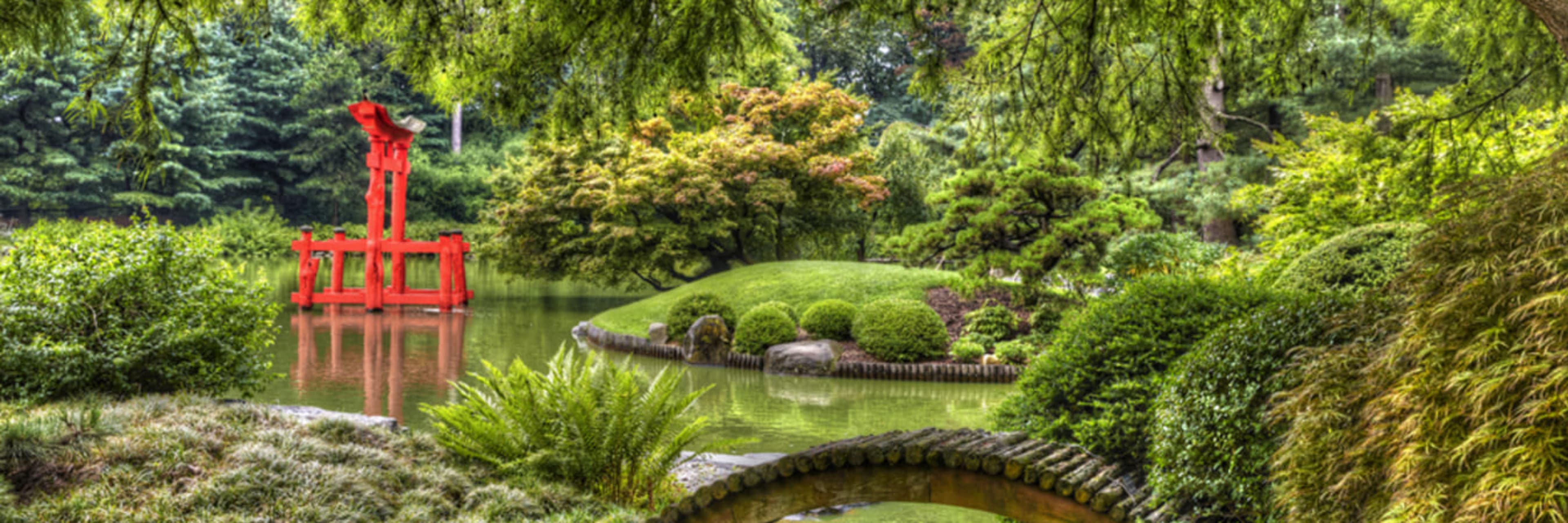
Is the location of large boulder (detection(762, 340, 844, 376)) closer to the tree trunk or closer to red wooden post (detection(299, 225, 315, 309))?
the tree trunk

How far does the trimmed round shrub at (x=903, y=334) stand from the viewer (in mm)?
10820

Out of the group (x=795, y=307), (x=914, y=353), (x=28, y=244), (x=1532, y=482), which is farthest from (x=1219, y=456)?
(x=795, y=307)

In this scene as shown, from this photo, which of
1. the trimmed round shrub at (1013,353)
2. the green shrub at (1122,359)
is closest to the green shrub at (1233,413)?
the green shrub at (1122,359)

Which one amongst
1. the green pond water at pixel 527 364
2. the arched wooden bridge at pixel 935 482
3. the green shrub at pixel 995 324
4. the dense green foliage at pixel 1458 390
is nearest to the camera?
the dense green foliage at pixel 1458 390

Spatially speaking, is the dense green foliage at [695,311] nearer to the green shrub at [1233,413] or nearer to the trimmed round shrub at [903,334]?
the trimmed round shrub at [903,334]

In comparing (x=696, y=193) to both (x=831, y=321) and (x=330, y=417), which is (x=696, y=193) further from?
(x=330, y=417)

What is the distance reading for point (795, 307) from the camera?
13.3 metres

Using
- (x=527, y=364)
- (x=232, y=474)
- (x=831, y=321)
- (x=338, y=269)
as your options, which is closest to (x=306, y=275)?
(x=338, y=269)

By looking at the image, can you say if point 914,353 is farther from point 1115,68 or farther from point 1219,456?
point 1219,456

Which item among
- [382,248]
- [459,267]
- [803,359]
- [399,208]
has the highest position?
[399,208]

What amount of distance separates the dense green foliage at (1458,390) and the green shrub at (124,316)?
223 inches

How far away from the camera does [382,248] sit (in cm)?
1559

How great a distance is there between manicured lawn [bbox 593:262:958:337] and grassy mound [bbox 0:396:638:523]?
27.2ft

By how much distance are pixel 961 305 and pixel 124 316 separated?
9.98 m
